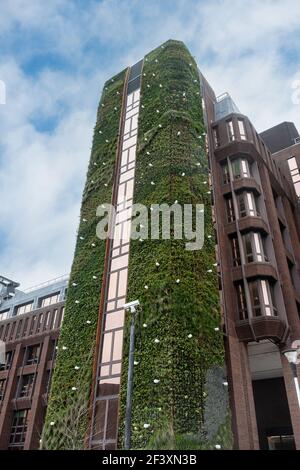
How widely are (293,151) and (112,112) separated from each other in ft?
64.8

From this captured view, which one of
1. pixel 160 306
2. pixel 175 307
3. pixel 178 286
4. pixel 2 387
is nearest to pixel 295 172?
pixel 178 286

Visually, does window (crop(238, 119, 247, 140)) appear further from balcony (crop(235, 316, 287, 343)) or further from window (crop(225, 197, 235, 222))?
balcony (crop(235, 316, 287, 343))

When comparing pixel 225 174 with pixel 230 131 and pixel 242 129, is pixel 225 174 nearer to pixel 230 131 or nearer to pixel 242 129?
pixel 230 131

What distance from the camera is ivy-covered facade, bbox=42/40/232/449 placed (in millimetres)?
19312

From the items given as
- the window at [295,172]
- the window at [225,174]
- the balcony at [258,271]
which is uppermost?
the window at [295,172]

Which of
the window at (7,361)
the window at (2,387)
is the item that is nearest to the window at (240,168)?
the window at (7,361)

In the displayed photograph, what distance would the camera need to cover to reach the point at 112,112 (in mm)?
37094

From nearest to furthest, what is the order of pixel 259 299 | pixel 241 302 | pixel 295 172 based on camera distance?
pixel 259 299
pixel 241 302
pixel 295 172

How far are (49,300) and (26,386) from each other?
467 inches

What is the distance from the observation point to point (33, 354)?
46656 millimetres

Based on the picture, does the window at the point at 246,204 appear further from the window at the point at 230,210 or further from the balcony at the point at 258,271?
the balcony at the point at 258,271

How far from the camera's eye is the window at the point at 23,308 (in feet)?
178

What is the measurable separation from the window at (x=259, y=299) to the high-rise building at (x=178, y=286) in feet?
0.27

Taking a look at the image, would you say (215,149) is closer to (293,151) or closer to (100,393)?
(293,151)
